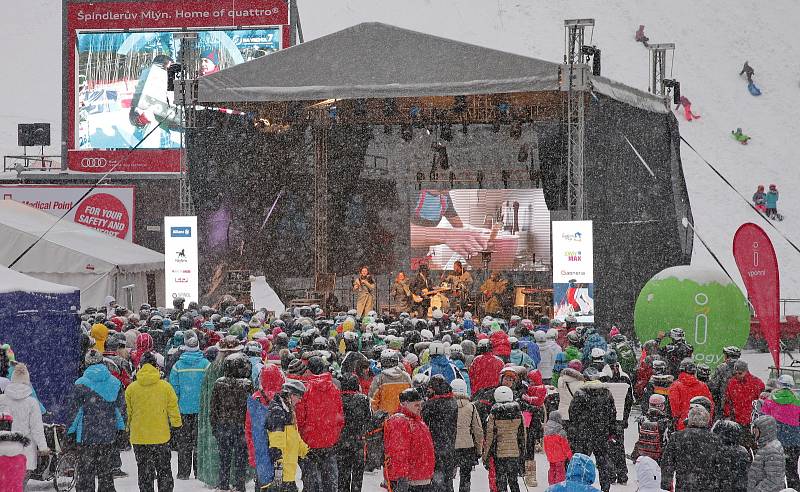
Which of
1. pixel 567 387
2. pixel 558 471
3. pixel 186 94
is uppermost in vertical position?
pixel 186 94

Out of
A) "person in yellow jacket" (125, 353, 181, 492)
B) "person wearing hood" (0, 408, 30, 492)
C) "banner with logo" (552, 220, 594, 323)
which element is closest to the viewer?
"person wearing hood" (0, 408, 30, 492)

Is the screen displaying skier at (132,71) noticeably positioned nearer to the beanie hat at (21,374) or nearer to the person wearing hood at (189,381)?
the person wearing hood at (189,381)

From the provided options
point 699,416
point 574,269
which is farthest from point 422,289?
point 699,416

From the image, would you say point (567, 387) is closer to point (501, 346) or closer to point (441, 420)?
point (441, 420)

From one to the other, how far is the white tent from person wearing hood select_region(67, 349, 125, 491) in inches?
538

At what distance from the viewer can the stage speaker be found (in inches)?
1344

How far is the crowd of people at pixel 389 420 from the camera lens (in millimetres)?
8234

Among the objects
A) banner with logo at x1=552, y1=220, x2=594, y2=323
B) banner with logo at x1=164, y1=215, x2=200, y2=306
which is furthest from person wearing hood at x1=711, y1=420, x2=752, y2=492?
banner with logo at x1=164, y1=215, x2=200, y2=306

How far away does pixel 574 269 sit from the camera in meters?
19.6

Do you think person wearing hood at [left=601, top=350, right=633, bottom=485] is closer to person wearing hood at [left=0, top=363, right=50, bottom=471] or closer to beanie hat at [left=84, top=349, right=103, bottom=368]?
beanie hat at [left=84, top=349, right=103, bottom=368]

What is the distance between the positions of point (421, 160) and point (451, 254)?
2402 millimetres

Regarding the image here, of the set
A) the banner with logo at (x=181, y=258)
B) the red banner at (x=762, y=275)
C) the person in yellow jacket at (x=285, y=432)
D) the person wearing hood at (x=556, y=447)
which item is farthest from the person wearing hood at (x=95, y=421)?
the banner with logo at (x=181, y=258)

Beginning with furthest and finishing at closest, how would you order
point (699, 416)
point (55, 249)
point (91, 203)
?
point (91, 203)
point (55, 249)
point (699, 416)

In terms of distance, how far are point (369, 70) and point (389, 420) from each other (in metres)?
14.2
